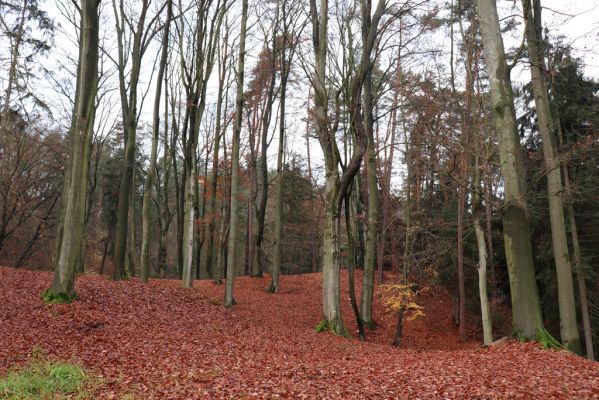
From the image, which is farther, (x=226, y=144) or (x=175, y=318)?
(x=226, y=144)

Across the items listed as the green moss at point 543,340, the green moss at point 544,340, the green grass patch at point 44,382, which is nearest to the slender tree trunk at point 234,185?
the green grass patch at point 44,382

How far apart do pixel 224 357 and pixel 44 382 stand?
9.76 ft

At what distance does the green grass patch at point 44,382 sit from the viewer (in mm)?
4758

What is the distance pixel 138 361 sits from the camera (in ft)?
22.0

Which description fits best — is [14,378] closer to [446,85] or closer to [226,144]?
[446,85]

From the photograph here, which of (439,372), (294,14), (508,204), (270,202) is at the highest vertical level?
(294,14)

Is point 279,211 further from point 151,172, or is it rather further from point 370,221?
point 370,221

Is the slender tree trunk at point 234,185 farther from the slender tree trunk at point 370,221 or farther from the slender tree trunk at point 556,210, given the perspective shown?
the slender tree trunk at point 556,210

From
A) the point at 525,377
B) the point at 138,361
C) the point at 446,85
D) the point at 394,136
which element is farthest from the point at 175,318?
the point at 394,136

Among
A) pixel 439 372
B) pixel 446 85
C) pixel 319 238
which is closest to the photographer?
pixel 439 372

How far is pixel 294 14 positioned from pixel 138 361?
14897 mm

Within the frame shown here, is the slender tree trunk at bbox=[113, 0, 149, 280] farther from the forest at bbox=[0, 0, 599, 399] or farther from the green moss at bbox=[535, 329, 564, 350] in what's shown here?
the green moss at bbox=[535, 329, 564, 350]

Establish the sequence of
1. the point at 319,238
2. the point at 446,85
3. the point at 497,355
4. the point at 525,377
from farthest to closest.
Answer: the point at 319,238 < the point at 446,85 < the point at 497,355 < the point at 525,377

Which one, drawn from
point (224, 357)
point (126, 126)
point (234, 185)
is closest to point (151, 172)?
point (126, 126)
